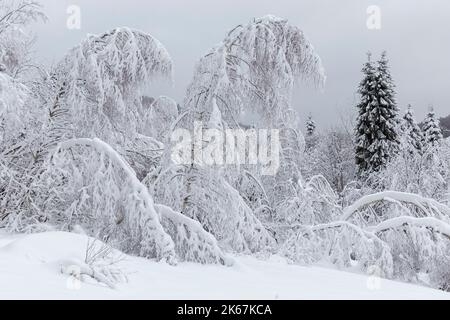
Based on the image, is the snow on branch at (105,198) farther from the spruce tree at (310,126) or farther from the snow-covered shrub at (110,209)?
the spruce tree at (310,126)

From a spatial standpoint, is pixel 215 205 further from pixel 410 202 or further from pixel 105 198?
pixel 410 202

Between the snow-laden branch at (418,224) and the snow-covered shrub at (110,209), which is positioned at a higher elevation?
the snow-covered shrub at (110,209)

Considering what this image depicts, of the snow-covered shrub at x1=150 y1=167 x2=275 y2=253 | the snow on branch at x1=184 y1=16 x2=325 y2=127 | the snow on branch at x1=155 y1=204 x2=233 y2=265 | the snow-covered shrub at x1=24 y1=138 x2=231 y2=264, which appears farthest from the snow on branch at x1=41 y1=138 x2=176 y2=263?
the snow on branch at x1=184 y1=16 x2=325 y2=127

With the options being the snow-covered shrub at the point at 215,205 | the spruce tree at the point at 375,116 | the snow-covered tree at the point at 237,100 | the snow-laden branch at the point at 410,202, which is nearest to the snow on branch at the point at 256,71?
the snow-covered tree at the point at 237,100

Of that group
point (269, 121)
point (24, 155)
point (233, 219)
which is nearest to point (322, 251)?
point (233, 219)

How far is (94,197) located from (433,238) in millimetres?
6468

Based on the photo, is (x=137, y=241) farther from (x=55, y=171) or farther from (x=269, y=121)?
(x=269, y=121)

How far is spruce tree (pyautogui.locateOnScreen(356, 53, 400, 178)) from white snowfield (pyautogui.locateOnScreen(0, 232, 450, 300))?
2671 cm

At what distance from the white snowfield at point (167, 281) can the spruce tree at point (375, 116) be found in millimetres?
26709

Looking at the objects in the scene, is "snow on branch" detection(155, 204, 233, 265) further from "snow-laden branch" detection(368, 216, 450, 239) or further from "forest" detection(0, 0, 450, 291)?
"snow-laden branch" detection(368, 216, 450, 239)

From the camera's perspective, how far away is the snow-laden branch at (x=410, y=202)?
10084 millimetres

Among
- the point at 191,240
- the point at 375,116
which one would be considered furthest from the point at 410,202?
the point at 375,116

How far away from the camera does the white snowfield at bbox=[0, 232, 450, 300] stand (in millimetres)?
3977
